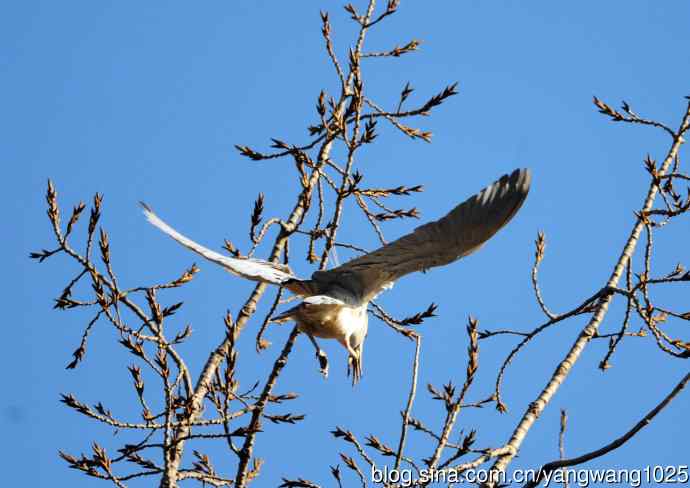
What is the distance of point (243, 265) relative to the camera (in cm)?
475

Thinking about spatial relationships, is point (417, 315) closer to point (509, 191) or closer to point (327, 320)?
point (327, 320)

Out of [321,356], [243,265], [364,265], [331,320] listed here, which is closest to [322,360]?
[321,356]

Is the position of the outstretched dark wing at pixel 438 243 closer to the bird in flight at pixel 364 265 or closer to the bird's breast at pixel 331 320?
the bird in flight at pixel 364 265

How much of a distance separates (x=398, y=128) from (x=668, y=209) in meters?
1.45

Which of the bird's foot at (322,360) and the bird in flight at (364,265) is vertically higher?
the bird in flight at (364,265)

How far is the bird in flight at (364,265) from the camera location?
458cm

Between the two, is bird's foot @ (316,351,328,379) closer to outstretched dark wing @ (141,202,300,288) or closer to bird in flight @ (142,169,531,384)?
bird in flight @ (142,169,531,384)

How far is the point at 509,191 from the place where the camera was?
14.7 feet

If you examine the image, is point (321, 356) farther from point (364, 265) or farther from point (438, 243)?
point (438, 243)

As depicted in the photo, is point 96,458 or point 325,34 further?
point 325,34

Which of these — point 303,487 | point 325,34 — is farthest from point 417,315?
point 325,34

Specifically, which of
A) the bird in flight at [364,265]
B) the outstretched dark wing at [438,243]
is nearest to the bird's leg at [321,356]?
the bird in flight at [364,265]

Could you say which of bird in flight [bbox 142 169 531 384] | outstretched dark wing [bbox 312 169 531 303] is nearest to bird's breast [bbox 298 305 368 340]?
bird in flight [bbox 142 169 531 384]

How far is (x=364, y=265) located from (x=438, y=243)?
1.43ft
